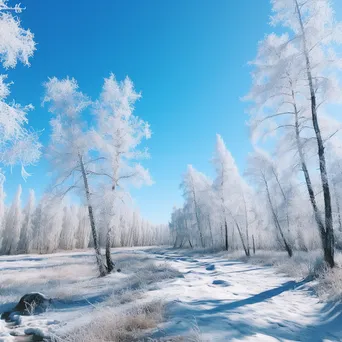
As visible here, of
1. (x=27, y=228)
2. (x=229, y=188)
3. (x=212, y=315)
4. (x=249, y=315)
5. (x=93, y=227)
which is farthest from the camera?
(x=27, y=228)

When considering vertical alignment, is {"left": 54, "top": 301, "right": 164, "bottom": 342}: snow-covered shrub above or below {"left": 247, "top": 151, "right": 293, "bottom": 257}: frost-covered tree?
below

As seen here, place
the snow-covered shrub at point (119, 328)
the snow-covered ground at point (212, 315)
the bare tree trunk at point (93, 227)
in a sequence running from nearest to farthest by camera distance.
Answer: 1. the snow-covered shrub at point (119, 328)
2. the snow-covered ground at point (212, 315)
3. the bare tree trunk at point (93, 227)

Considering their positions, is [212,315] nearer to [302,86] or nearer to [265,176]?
[302,86]

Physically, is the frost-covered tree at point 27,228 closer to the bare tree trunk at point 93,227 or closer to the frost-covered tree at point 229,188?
the frost-covered tree at point 229,188

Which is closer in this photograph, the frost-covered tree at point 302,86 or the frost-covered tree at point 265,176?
the frost-covered tree at point 302,86

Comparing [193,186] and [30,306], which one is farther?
[193,186]

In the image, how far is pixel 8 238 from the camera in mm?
55000

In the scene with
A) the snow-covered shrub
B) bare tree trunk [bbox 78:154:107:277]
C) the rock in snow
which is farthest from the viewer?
bare tree trunk [bbox 78:154:107:277]

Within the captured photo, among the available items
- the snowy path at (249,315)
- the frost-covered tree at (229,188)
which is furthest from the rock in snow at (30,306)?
the frost-covered tree at (229,188)

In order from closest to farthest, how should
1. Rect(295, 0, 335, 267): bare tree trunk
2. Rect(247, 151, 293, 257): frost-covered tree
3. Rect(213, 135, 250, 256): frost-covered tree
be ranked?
Rect(295, 0, 335, 267): bare tree trunk, Rect(247, 151, 293, 257): frost-covered tree, Rect(213, 135, 250, 256): frost-covered tree

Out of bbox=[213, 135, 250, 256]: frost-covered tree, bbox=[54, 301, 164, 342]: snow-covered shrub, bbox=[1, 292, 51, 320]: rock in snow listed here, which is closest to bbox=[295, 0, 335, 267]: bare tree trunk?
bbox=[54, 301, 164, 342]: snow-covered shrub

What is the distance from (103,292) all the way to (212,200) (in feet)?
73.8

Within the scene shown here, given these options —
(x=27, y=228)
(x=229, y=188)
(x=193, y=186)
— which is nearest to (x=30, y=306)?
(x=229, y=188)

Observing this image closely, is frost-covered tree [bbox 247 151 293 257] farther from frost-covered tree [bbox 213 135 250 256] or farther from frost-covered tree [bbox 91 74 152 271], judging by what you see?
frost-covered tree [bbox 91 74 152 271]
